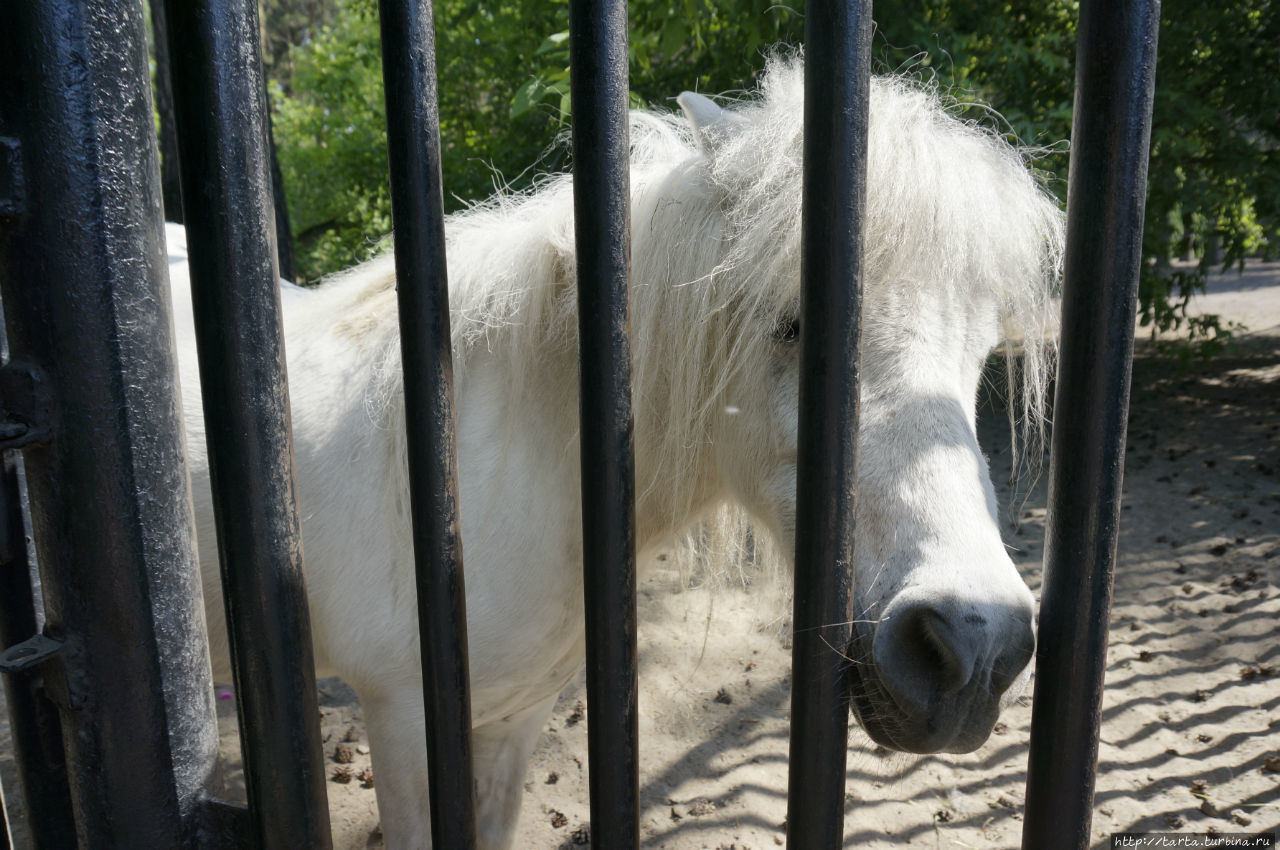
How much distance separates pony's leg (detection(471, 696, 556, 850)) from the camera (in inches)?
88.6

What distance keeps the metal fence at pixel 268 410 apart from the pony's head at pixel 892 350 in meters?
0.40

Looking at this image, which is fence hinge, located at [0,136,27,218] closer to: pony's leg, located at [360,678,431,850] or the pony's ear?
the pony's ear

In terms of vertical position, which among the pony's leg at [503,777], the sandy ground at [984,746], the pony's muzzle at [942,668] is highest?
the pony's muzzle at [942,668]

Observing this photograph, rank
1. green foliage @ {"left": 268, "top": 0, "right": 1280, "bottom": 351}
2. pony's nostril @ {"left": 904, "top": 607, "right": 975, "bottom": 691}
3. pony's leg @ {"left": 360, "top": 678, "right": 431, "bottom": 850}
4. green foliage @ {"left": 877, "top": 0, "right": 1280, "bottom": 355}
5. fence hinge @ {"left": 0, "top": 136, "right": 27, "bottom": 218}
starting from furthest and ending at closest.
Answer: green foliage @ {"left": 877, "top": 0, "right": 1280, "bottom": 355} → green foliage @ {"left": 268, "top": 0, "right": 1280, "bottom": 351} → pony's leg @ {"left": 360, "top": 678, "right": 431, "bottom": 850} → pony's nostril @ {"left": 904, "top": 607, "right": 975, "bottom": 691} → fence hinge @ {"left": 0, "top": 136, "right": 27, "bottom": 218}

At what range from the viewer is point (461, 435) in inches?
73.5

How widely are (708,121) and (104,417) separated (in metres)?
1.22

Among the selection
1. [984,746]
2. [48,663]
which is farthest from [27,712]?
[984,746]

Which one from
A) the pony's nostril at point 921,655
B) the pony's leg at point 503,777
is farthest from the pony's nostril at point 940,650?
the pony's leg at point 503,777

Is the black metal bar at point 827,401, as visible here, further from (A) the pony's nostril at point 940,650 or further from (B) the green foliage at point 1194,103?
(B) the green foliage at point 1194,103

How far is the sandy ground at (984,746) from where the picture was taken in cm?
291

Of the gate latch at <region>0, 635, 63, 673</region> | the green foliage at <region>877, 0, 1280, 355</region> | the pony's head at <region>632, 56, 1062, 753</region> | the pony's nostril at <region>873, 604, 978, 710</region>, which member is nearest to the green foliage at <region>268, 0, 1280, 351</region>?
the green foliage at <region>877, 0, 1280, 355</region>

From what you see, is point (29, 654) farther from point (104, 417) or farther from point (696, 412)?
point (696, 412)

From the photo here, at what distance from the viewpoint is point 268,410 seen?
2.27ft

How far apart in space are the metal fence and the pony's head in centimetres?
40
